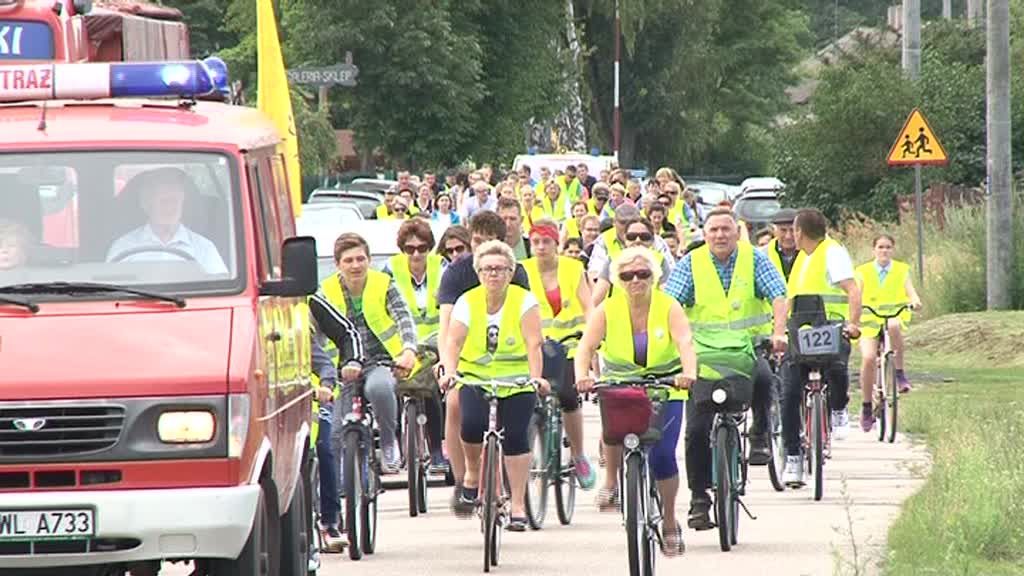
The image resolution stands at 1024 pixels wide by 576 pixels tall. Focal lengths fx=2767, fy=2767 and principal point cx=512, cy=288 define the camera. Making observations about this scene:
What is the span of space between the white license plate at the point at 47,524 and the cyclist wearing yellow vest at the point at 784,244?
10.7 meters

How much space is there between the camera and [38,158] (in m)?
10.2

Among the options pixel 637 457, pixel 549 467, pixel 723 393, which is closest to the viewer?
pixel 637 457

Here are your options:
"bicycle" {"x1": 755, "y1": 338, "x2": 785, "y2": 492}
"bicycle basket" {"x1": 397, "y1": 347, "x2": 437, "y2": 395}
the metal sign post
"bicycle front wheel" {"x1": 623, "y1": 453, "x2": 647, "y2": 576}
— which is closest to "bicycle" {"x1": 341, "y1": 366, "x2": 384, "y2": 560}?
"bicycle basket" {"x1": 397, "y1": 347, "x2": 437, "y2": 395}

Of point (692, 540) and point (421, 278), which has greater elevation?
point (421, 278)

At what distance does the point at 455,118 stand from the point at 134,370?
44.9 meters

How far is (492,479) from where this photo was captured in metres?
14.1

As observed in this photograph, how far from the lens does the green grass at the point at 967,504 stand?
12.9 metres

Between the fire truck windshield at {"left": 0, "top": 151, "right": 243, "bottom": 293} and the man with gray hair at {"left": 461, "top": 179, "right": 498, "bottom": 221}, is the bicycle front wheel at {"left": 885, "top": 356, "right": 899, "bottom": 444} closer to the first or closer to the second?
the man with gray hair at {"left": 461, "top": 179, "right": 498, "bottom": 221}

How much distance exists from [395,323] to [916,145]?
17392mm

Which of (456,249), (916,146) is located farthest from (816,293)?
(916,146)

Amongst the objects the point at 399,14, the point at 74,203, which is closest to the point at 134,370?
the point at 74,203

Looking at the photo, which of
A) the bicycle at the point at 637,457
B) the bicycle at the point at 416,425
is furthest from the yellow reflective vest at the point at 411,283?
the bicycle at the point at 637,457

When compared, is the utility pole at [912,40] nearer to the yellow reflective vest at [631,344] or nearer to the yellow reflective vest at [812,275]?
the yellow reflective vest at [812,275]

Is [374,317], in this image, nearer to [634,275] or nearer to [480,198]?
[634,275]
